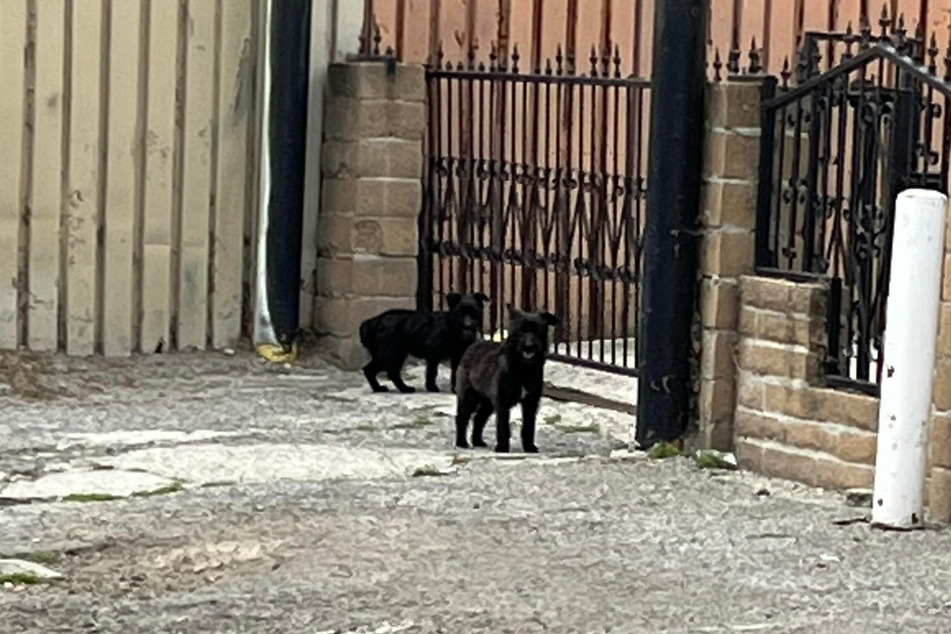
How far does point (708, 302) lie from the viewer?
Result: 11.0 m

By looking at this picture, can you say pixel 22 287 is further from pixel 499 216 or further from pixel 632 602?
pixel 632 602

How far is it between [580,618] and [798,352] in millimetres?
3022

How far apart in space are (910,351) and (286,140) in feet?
19.1

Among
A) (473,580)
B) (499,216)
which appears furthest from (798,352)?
(499,216)

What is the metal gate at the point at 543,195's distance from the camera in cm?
1295

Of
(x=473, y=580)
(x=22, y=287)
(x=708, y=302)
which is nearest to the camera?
(x=473, y=580)

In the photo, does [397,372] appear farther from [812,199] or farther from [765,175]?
[812,199]

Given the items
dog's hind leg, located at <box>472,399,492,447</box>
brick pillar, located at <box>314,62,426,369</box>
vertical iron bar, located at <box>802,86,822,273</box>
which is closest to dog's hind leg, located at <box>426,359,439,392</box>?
brick pillar, located at <box>314,62,426,369</box>

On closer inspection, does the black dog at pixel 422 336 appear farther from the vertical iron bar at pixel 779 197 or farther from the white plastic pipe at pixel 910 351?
the white plastic pipe at pixel 910 351

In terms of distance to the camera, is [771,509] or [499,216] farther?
[499,216]

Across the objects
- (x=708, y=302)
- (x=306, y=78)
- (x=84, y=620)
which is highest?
(x=306, y=78)

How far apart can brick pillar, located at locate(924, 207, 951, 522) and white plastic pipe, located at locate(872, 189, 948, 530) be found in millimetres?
95

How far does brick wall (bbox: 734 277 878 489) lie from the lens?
33.2ft

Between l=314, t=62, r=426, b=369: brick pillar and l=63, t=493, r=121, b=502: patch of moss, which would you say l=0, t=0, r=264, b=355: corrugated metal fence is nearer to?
l=314, t=62, r=426, b=369: brick pillar
